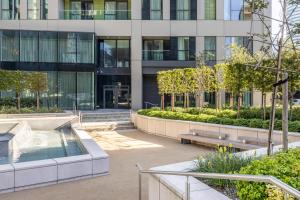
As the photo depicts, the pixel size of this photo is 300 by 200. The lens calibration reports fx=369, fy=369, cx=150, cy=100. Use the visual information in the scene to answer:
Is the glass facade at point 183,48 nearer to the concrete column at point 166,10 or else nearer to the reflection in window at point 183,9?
the reflection in window at point 183,9

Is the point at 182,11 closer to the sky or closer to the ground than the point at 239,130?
closer to the sky

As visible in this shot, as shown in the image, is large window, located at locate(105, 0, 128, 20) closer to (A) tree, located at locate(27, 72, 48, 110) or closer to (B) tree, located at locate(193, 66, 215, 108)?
(A) tree, located at locate(27, 72, 48, 110)

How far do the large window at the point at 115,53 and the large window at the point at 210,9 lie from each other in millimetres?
8336

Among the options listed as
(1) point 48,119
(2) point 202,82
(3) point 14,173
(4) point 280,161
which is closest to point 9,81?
(1) point 48,119

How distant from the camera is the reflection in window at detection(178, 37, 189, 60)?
3594 cm

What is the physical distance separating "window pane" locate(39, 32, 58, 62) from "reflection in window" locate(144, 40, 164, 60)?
8902mm

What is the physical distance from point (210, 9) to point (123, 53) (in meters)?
9.72

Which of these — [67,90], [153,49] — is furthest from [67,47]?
[153,49]

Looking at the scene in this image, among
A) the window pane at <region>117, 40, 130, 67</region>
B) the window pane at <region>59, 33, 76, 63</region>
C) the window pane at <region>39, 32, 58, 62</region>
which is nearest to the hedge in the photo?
the window pane at <region>59, 33, 76, 63</region>

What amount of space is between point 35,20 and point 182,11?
1416 centimetres

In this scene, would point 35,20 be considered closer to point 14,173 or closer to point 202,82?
point 202,82

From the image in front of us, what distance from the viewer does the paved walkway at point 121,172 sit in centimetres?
752

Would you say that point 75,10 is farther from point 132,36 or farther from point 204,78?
point 204,78

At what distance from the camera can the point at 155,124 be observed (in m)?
19.1
